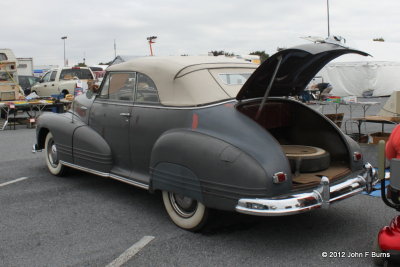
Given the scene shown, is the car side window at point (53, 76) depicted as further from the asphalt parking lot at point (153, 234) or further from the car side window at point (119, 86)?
the car side window at point (119, 86)

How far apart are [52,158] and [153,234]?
298 cm

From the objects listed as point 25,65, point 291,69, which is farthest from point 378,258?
point 25,65

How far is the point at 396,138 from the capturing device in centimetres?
321

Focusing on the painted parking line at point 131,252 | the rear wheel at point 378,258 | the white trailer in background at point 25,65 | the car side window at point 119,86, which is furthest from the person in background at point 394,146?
the white trailer in background at point 25,65


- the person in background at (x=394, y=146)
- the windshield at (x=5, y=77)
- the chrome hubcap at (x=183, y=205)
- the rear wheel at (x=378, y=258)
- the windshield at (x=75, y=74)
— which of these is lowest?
the rear wheel at (x=378, y=258)

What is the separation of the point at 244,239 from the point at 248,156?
883mm

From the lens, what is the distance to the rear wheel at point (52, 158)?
244 inches

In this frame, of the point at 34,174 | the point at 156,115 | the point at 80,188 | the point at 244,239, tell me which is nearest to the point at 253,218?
the point at 244,239

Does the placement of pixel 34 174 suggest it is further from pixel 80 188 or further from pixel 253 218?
pixel 253 218

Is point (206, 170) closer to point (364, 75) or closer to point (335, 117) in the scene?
point (335, 117)

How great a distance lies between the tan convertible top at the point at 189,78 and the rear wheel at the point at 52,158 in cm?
210

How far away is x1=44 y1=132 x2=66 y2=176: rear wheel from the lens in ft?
20.3

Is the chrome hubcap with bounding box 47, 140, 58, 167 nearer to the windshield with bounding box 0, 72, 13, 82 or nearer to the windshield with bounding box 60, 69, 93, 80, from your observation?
the windshield with bounding box 0, 72, 13, 82

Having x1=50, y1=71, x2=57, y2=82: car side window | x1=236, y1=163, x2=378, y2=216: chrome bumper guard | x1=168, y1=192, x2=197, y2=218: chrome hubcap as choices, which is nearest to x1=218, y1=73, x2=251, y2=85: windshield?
x1=168, y1=192, x2=197, y2=218: chrome hubcap
